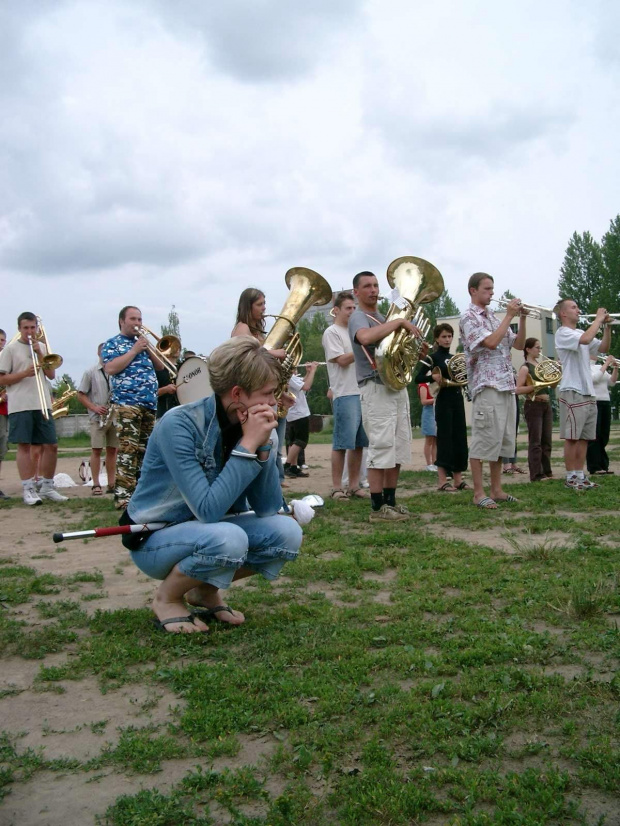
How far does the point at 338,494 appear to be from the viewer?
26.8ft

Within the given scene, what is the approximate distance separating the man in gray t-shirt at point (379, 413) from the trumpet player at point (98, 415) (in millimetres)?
3375

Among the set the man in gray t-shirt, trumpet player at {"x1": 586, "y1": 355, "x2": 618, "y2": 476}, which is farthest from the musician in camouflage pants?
trumpet player at {"x1": 586, "y1": 355, "x2": 618, "y2": 476}

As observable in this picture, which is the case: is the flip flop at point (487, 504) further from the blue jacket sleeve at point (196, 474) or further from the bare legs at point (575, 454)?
the blue jacket sleeve at point (196, 474)

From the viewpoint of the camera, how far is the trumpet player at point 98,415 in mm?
9117

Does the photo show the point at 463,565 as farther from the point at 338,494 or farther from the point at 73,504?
the point at 73,504

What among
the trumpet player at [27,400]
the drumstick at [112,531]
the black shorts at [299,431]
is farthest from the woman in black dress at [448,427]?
the drumstick at [112,531]

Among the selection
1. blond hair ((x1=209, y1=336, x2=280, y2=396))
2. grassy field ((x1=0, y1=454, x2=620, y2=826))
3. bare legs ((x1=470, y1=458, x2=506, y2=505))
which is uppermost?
blond hair ((x1=209, y1=336, x2=280, y2=396))

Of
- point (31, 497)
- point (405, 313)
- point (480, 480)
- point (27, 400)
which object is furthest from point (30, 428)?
point (480, 480)

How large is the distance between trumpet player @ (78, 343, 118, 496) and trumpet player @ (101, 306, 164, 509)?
4.96 ft

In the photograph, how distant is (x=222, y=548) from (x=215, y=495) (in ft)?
0.82

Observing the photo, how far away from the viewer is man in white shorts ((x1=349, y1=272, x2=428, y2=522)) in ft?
22.2

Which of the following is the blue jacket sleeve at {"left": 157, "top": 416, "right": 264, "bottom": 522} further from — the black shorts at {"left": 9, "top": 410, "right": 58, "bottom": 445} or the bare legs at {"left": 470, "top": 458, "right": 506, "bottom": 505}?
the black shorts at {"left": 9, "top": 410, "right": 58, "bottom": 445}

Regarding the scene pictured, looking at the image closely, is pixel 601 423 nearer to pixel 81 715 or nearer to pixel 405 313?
pixel 405 313

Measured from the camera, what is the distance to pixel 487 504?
696 cm
